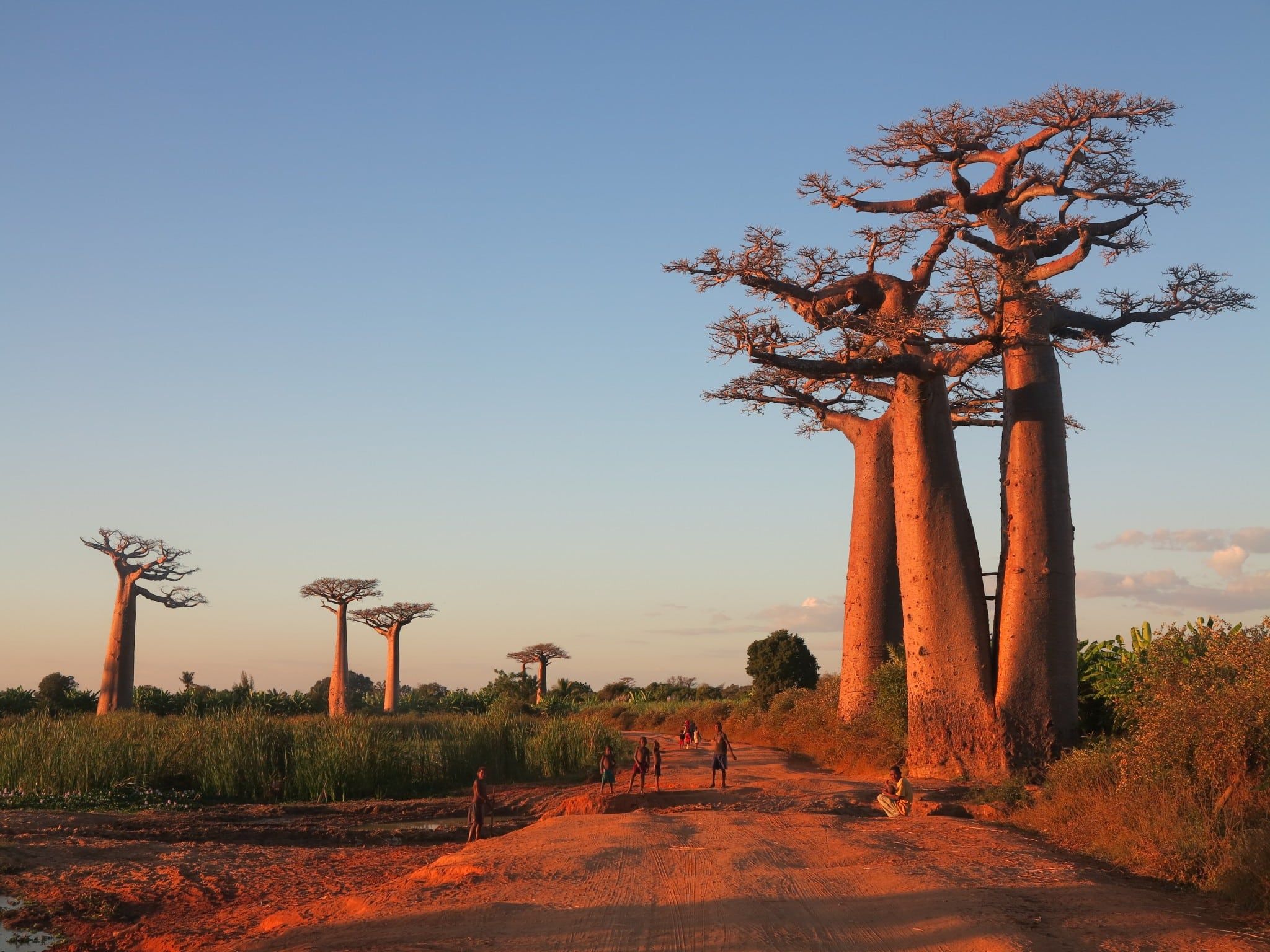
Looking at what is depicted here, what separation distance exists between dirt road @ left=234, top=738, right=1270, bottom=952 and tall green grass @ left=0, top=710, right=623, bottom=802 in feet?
21.1

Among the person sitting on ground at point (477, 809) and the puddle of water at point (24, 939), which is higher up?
the person sitting on ground at point (477, 809)

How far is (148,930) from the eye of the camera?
7.94m

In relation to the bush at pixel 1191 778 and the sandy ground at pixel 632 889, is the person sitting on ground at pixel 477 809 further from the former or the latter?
the bush at pixel 1191 778

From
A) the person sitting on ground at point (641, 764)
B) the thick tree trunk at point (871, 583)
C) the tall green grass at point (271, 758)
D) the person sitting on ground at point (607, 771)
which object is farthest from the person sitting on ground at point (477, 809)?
the thick tree trunk at point (871, 583)

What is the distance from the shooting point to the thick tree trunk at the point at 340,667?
33.9 metres

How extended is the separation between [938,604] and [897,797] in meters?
3.56

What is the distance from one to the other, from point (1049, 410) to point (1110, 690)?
12.3 ft

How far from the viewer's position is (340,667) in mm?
35750

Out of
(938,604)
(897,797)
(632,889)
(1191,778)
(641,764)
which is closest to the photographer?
(632,889)

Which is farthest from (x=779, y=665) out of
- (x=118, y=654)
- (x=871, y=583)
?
(x=118, y=654)

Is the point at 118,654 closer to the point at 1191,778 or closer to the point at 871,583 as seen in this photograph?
the point at 871,583

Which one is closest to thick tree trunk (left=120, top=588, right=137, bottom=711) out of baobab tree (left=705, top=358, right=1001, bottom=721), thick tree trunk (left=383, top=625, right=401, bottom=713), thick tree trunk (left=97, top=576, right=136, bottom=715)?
thick tree trunk (left=97, top=576, right=136, bottom=715)

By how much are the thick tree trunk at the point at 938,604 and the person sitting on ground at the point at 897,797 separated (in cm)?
258

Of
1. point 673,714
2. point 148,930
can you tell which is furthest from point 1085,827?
point 673,714
